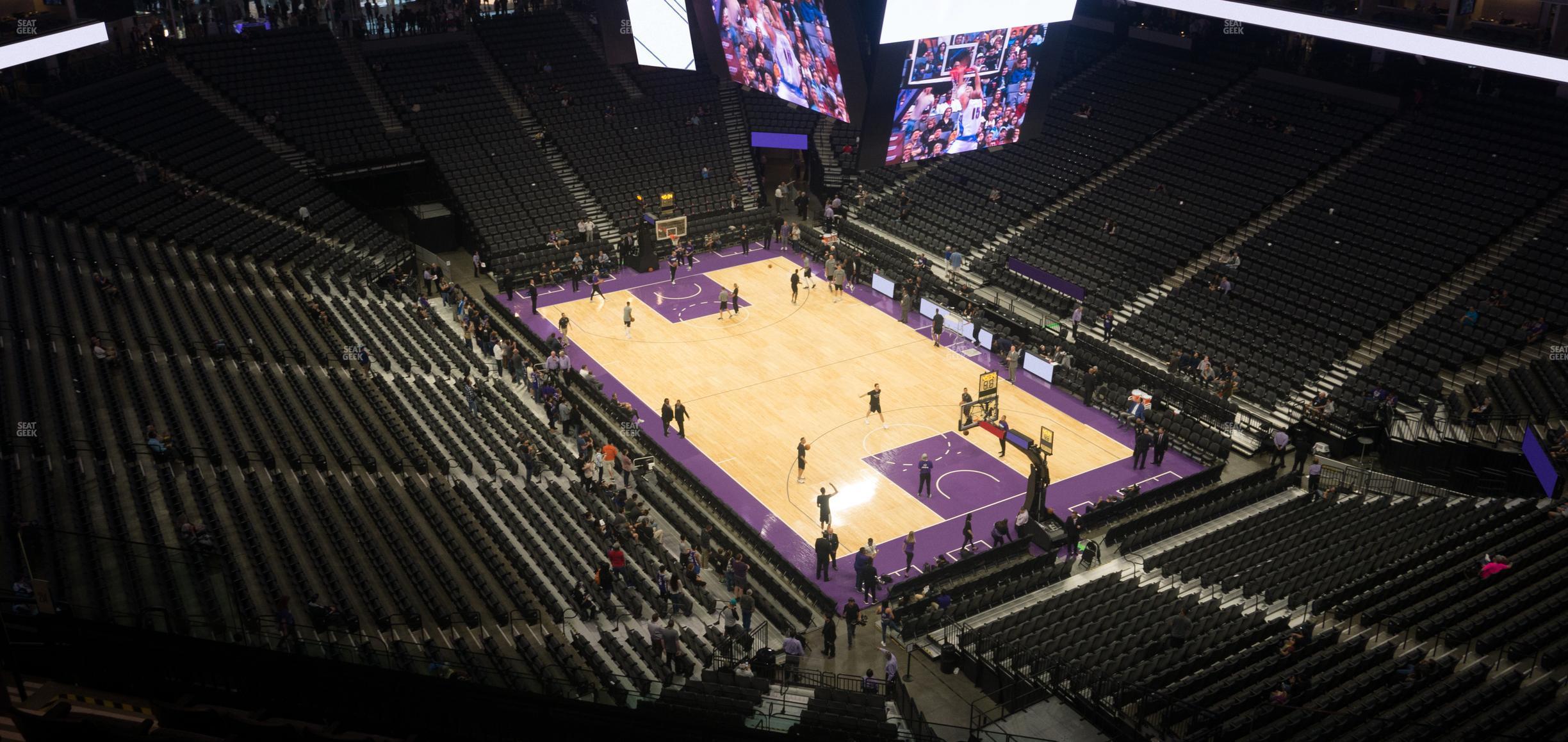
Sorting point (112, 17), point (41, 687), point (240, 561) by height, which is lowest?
point (240, 561)

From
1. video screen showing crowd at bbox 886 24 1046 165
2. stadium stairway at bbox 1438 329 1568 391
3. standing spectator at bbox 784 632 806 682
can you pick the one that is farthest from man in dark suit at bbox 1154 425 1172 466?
standing spectator at bbox 784 632 806 682

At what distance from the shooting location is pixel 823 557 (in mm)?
26562

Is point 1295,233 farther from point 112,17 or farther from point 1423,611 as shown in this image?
point 112,17

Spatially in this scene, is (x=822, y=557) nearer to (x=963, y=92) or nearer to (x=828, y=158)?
(x=963, y=92)

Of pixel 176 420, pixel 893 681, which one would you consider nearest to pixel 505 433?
pixel 176 420

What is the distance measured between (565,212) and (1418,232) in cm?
2689

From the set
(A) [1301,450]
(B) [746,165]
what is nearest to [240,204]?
(B) [746,165]

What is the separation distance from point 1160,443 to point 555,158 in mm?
25619

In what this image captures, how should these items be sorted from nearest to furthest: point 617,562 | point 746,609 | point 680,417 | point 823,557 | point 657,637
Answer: point 657,637 → point 746,609 → point 617,562 → point 823,557 → point 680,417

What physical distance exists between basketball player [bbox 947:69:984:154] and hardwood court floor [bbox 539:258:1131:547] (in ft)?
25.3

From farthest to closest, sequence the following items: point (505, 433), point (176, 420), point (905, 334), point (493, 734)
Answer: point (905, 334) < point (505, 433) < point (176, 420) < point (493, 734)

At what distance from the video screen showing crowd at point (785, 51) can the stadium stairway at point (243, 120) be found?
59.9 feet

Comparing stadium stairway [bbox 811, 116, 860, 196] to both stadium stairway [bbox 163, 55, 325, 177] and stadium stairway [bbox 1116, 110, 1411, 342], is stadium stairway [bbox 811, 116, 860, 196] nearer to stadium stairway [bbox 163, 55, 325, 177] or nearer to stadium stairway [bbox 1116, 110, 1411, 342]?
stadium stairway [bbox 1116, 110, 1411, 342]

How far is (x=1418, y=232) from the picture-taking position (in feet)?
117
